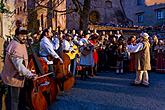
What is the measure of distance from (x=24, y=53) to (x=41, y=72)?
3.26 ft

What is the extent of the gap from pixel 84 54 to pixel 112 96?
12.5 ft

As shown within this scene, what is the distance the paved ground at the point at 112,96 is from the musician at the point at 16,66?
2.04m

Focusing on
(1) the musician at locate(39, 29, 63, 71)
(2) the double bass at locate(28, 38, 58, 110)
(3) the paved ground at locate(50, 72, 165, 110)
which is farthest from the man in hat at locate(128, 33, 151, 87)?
(2) the double bass at locate(28, 38, 58, 110)

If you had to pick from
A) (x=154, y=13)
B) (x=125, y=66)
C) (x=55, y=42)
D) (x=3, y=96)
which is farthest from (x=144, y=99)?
(x=154, y=13)

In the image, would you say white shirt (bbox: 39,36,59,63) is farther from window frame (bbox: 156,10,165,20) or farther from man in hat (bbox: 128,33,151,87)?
window frame (bbox: 156,10,165,20)

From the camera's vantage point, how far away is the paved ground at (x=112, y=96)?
8789mm

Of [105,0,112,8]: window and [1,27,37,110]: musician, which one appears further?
[105,0,112,8]: window

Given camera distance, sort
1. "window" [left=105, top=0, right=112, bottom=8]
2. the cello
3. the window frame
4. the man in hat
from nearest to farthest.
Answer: the cello, the man in hat, the window frame, "window" [left=105, top=0, right=112, bottom=8]

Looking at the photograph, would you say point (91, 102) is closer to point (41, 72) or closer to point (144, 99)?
point (144, 99)

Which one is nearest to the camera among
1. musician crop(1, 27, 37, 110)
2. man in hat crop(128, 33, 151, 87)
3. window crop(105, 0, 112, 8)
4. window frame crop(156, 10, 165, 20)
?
musician crop(1, 27, 37, 110)

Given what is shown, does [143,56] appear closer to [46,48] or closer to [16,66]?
[46,48]

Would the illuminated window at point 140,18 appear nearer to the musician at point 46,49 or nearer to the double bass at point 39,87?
the musician at point 46,49

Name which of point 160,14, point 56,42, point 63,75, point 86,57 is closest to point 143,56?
point 86,57

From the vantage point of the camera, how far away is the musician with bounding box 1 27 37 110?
21.6 feet
